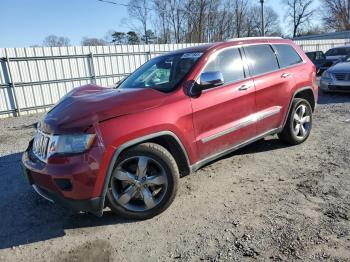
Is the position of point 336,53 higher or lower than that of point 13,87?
higher

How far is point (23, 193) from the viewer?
173 inches

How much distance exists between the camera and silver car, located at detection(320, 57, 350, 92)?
9.88 meters

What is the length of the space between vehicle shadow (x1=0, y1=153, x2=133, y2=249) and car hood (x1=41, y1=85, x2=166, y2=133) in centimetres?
107

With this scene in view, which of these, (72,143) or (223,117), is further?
(223,117)

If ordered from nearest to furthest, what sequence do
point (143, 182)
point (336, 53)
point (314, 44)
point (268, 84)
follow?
point (143, 182), point (268, 84), point (336, 53), point (314, 44)

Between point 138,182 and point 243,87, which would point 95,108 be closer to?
point 138,182

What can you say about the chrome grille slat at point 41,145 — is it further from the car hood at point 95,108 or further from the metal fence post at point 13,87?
the metal fence post at point 13,87

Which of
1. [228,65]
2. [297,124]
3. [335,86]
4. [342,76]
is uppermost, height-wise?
[228,65]

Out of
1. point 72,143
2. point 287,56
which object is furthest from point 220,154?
point 287,56

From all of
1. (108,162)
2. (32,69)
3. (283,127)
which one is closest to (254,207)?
(108,162)

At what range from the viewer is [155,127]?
10.9 feet

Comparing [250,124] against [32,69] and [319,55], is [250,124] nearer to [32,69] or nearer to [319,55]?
[32,69]

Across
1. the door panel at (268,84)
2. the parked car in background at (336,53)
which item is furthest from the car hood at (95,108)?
the parked car in background at (336,53)

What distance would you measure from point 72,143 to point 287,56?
393 cm
